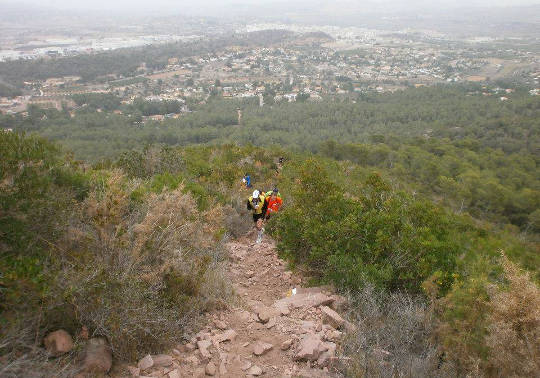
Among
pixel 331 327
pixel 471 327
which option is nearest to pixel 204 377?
pixel 331 327

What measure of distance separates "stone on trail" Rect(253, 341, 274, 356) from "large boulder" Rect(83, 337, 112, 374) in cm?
125

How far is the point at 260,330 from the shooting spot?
3783 millimetres

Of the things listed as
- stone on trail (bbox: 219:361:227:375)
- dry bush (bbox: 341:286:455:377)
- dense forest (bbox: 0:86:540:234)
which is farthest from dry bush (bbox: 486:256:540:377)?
dense forest (bbox: 0:86:540:234)

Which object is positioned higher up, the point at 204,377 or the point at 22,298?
the point at 22,298

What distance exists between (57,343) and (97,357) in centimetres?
31

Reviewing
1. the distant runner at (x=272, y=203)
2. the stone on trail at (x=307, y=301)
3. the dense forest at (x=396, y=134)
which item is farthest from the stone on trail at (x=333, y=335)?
the dense forest at (x=396, y=134)

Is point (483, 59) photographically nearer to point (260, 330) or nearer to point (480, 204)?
point (480, 204)

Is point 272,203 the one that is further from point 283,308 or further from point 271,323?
point 271,323

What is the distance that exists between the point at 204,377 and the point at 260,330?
34.9 inches

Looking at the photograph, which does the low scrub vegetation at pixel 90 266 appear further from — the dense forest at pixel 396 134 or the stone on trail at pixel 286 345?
the dense forest at pixel 396 134

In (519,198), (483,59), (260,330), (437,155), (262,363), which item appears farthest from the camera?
(483,59)

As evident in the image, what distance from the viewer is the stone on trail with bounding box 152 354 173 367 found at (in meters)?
3.06

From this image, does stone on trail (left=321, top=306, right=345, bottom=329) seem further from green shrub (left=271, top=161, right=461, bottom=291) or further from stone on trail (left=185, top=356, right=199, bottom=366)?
stone on trail (left=185, top=356, right=199, bottom=366)

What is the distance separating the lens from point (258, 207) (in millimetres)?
6785
